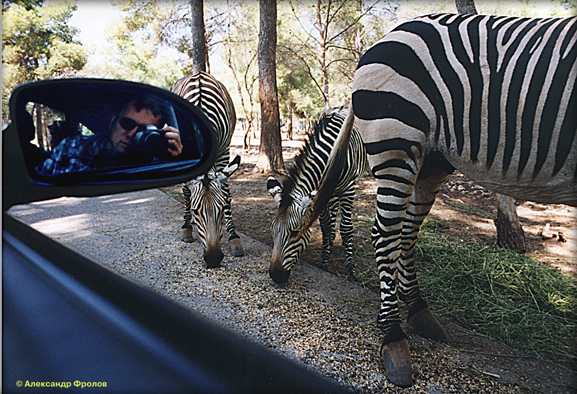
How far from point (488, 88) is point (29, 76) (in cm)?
1819

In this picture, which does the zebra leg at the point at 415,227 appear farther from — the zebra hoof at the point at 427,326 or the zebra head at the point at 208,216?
the zebra head at the point at 208,216

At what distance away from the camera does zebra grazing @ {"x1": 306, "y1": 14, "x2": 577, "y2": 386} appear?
6.94ft

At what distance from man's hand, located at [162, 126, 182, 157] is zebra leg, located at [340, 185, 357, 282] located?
2852 mm

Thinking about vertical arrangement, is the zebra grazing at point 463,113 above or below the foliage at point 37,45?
below

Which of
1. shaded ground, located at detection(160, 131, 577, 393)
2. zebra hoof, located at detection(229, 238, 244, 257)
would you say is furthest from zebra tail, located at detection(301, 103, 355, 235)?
zebra hoof, located at detection(229, 238, 244, 257)

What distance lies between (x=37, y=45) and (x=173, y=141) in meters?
16.8

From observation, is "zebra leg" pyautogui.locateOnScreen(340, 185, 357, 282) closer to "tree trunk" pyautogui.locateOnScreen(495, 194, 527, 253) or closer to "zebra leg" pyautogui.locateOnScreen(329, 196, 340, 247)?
"zebra leg" pyautogui.locateOnScreen(329, 196, 340, 247)

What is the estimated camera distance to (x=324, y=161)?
3.85 meters

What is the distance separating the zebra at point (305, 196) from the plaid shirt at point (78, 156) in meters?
2.36

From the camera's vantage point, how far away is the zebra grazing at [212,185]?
3.99m

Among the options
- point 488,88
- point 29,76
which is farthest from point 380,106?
point 29,76

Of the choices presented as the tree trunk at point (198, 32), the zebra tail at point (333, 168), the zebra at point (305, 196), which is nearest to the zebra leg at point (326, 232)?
the zebra at point (305, 196)

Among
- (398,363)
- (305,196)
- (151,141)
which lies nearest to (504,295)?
(398,363)

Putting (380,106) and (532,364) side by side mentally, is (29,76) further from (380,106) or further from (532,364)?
(532,364)
